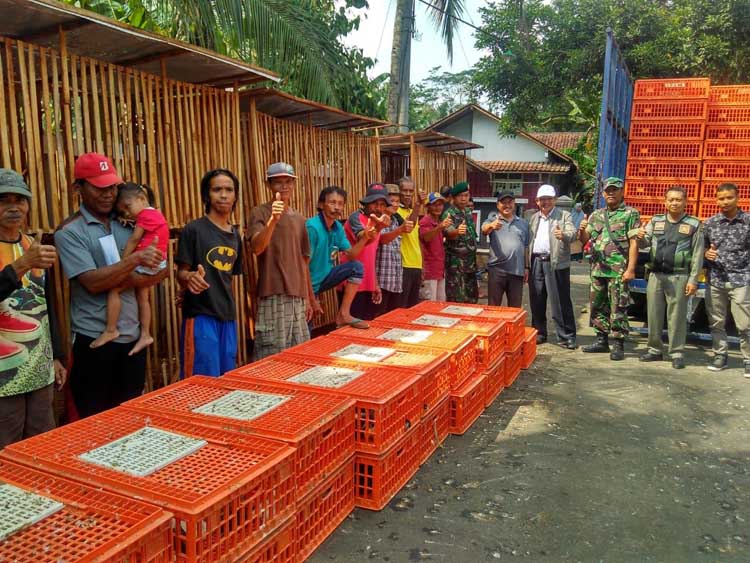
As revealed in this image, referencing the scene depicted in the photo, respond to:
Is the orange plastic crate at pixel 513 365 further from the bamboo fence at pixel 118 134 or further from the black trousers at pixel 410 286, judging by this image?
the bamboo fence at pixel 118 134

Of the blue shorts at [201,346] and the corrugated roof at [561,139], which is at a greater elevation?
the corrugated roof at [561,139]

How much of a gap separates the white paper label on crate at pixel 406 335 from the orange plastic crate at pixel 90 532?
243 cm

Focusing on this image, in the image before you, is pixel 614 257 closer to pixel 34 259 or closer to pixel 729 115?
pixel 729 115

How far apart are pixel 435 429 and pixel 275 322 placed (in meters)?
1.45

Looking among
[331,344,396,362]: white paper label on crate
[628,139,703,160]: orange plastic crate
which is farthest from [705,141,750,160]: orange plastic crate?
[331,344,396,362]: white paper label on crate

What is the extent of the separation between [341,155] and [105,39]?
12.5 feet

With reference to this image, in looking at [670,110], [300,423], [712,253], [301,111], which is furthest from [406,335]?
[670,110]

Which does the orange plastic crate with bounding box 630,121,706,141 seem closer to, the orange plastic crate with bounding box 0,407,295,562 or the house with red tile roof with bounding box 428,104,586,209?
the orange plastic crate with bounding box 0,407,295,562

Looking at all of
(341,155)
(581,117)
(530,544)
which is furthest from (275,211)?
(581,117)

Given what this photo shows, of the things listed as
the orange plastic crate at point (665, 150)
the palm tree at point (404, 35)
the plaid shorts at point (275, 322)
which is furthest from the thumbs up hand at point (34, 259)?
the palm tree at point (404, 35)

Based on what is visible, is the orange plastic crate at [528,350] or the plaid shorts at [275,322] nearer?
the plaid shorts at [275,322]

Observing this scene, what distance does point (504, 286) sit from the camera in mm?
7301

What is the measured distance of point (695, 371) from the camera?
607 cm

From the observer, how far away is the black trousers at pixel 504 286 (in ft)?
23.7
